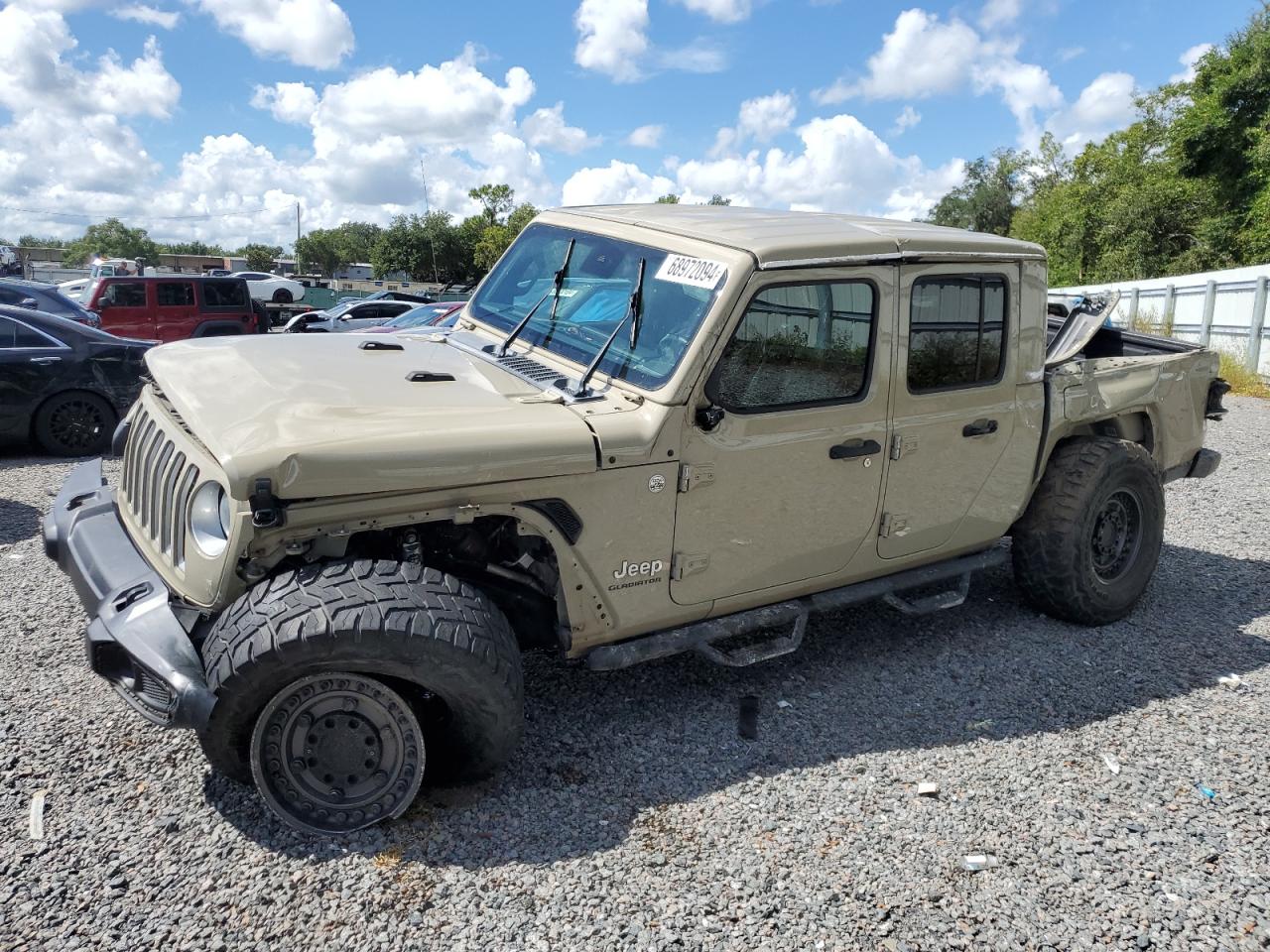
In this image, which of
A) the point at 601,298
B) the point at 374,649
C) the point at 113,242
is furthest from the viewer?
the point at 113,242

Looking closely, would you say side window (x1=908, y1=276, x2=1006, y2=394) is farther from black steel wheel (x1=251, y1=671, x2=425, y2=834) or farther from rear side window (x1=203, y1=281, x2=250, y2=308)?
rear side window (x1=203, y1=281, x2=250, y2=308)

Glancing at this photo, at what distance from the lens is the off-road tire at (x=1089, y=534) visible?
462cm

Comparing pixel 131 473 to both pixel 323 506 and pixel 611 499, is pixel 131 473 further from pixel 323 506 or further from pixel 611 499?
pixel 611 499

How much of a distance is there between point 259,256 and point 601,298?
89.9 metres

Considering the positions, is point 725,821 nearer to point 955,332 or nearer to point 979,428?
point 979,428

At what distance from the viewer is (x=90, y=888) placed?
2.65 metres

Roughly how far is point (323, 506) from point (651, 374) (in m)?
1.28

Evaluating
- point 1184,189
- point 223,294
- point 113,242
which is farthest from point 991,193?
point 113,242

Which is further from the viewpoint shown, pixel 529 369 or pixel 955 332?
pixel 955 332

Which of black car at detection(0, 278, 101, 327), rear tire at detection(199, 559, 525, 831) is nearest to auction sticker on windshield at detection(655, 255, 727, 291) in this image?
rear tire at detection(199, 559, 525, 831)

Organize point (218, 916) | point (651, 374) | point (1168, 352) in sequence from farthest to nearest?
point (1168, 352) < point (651, 374) < point (218, 916)

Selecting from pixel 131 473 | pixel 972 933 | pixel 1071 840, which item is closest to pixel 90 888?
pixel 131 473

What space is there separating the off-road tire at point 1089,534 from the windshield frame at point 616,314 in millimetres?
2332

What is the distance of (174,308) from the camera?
1695 centimetres
